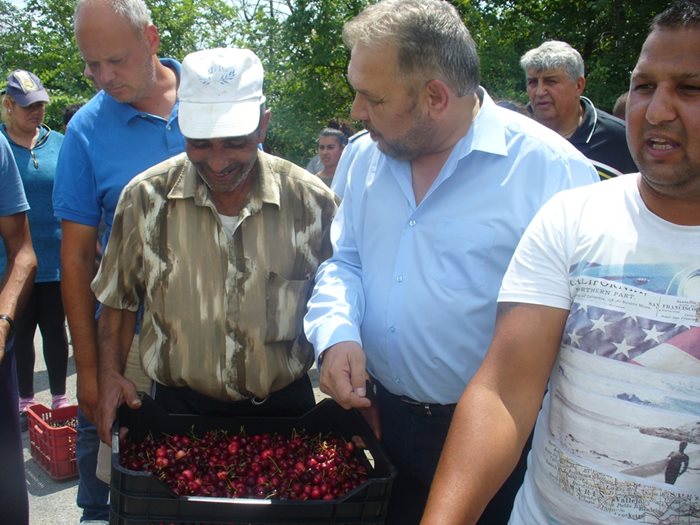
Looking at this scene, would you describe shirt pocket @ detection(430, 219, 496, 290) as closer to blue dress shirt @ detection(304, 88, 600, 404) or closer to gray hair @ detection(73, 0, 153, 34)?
blue dress shirt @ detection(304, 88, 600, 404)

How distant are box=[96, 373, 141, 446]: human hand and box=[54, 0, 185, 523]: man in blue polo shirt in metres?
0.19

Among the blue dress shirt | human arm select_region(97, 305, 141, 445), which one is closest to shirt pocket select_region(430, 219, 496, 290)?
the blue dress shirt

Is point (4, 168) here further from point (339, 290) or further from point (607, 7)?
point (607, 7)

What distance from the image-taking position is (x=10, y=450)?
8.37ft

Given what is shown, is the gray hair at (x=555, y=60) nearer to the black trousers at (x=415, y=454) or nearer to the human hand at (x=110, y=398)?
the black trousers at (x=415, y=454)

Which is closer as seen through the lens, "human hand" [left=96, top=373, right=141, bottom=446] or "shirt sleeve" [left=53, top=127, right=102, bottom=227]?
"human hand" [left=96, top=373, right=141, bottom=446]

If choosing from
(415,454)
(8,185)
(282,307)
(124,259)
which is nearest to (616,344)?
(415,454)

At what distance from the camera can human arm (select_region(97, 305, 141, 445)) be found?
7.72ft

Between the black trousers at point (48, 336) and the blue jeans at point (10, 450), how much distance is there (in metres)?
2.21

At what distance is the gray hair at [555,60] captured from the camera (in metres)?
4.71

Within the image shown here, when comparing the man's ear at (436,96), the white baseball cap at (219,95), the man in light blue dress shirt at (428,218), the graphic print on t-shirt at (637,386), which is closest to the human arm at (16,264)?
the white baseball cap at (219,95)

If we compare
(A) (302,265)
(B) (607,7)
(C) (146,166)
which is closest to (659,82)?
(A) (302,265)

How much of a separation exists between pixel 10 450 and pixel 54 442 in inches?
58.8

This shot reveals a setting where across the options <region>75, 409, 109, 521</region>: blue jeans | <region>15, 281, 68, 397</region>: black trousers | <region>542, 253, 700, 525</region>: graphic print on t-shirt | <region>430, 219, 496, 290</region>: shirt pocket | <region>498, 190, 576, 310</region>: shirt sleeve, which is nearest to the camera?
<region>542, 253, 700, 525</region>: graphic print on t-shirt
